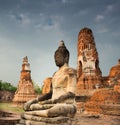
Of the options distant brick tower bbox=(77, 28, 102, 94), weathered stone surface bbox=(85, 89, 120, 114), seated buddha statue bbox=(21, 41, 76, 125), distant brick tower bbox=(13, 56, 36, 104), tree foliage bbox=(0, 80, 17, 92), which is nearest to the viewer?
seated buddha statue bbox=(21, 41, 76, 125)

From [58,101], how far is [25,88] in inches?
1127

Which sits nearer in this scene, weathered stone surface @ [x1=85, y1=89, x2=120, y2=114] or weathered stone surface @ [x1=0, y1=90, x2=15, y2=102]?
weathered stone surface @ [x1=85, y1=89, x2=120, y2=114]

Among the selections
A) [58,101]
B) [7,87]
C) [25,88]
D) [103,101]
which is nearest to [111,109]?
[103,101]

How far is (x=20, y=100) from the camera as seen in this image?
31.5 m

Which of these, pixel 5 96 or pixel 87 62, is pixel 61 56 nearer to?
pixel 87 62

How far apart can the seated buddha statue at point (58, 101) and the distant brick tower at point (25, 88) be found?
87.1 feet

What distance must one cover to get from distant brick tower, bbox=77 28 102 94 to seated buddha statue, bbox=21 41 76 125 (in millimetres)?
23101

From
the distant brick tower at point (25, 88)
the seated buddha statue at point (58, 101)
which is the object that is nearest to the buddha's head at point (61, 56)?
the seated buddha statue at point (58, 101)

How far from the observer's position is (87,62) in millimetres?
30453

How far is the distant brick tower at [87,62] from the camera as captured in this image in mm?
28839

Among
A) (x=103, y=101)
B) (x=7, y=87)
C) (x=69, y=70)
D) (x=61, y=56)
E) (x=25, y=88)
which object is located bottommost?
(x=103, y=101)

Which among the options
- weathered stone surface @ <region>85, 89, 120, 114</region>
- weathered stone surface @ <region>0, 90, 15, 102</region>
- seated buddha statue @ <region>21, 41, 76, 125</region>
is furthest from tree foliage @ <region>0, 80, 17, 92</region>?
seated buddha statue @ <region>21, 41, 76, 125</region>

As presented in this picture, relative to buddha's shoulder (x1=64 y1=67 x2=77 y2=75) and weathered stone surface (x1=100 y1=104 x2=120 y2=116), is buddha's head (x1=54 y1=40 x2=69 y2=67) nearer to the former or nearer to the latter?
buddha's shoulder (x1=64 y1=67 x2=77 y2=75)

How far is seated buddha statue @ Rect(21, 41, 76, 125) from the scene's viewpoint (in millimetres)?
4648
